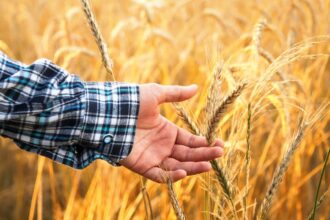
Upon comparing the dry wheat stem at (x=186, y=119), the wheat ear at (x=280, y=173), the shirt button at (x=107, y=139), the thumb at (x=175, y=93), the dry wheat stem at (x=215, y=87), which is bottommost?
the wheat ear at (x=280, y=173)

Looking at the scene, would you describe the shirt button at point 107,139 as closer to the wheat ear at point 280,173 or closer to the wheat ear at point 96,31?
the wheat ear at point 96,31

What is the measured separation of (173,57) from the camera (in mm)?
3082

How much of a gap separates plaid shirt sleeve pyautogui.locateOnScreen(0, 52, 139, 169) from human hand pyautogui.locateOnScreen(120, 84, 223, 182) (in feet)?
0.10

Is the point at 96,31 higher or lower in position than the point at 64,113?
higher

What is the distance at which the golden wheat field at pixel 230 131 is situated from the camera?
1.00 meters

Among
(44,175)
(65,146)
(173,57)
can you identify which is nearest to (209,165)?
(65,146)

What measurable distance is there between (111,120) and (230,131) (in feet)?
2.23

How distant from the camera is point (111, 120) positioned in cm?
117

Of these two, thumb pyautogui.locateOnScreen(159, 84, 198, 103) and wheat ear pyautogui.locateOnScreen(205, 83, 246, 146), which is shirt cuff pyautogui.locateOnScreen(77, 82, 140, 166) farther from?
wheat ear pyautogui.locateOnScreen(205, 83, 246, 146)

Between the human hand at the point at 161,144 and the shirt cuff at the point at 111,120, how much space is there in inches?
0.9

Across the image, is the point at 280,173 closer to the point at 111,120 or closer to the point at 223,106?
the point at 223,106

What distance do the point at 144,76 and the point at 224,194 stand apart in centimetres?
114

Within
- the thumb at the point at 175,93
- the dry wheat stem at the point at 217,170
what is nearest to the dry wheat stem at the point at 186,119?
the dry wheat stem at the point at 217,170

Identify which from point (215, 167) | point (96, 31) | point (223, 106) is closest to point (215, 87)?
point (223, 106)
